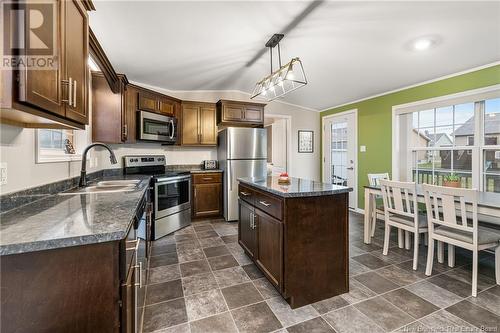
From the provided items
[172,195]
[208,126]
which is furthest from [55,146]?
[208,126]

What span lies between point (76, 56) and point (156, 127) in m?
2.33

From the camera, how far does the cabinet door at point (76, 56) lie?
119 centimetres

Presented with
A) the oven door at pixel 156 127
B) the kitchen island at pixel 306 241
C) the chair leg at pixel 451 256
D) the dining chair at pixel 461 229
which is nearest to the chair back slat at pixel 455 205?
the dining chair at pixel 461 229

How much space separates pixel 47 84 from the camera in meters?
0.99

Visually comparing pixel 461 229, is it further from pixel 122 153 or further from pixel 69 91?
pixel 122 153

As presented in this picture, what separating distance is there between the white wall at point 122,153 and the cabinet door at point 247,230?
1.66 meters

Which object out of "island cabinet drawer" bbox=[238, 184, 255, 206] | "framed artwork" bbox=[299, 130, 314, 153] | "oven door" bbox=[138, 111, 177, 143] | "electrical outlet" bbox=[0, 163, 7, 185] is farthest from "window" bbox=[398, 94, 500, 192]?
"electrical outlet" bbox=[0, 163, 7, 185]

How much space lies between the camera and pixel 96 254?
33.1 inches

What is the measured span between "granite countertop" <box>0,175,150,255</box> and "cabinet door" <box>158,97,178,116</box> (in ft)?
8.47

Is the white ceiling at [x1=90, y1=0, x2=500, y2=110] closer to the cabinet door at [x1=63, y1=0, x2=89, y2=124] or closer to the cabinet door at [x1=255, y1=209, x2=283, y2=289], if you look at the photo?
the cabinet door at [x1=63, y1=0, x2=89, y2=124]

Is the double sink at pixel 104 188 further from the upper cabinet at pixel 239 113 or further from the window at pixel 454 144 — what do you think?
the window at pixel 454 144

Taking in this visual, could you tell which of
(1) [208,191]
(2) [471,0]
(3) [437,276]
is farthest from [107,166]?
(2) [471,0]

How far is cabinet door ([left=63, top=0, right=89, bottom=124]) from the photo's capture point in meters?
1.19

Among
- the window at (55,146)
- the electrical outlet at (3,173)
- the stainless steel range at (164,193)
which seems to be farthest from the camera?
the stainless steel range at (164,193)
